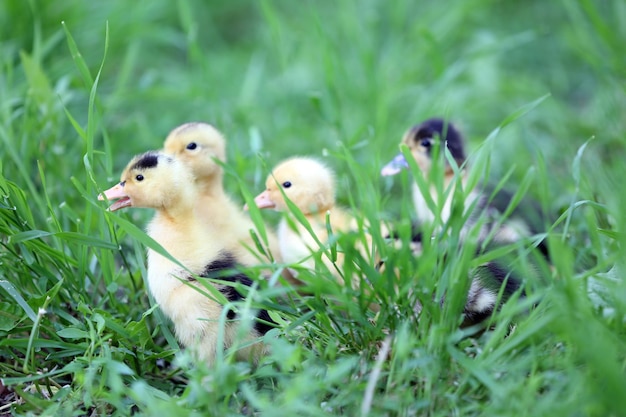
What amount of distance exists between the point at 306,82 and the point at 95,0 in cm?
170

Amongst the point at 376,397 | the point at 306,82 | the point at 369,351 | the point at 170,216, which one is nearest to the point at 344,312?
the point at 369,351

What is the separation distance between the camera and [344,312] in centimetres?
248

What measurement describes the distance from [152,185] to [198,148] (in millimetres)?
618

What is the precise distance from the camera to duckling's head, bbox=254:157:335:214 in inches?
122

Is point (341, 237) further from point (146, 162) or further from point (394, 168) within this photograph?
point (394, 168)

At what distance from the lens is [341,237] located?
219 centimetres

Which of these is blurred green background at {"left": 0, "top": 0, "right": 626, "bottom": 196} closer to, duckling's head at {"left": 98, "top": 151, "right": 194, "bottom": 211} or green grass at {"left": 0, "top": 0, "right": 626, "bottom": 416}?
green grass at {"left": 0, "top": 0, "right": 626, "bottom": 416}

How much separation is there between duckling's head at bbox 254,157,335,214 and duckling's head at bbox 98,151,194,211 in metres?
0.40

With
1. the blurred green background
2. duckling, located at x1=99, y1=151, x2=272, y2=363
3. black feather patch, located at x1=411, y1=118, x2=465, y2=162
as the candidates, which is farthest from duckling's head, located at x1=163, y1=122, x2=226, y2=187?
black feather patch, located at x1=411, y1=118, x2=465, y2=162

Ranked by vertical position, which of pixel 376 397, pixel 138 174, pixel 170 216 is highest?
pixel 138 174

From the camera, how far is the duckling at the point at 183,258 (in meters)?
2.51

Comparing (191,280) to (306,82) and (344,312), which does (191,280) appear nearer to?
Result: (344,312)

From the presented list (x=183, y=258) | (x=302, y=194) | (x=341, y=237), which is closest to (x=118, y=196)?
(x=183, y=258)

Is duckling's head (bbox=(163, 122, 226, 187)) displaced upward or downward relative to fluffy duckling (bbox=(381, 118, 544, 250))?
upward
